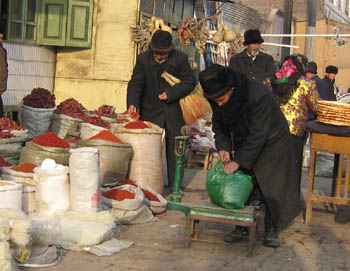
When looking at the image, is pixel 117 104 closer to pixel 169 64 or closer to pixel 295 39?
pixel 169 64

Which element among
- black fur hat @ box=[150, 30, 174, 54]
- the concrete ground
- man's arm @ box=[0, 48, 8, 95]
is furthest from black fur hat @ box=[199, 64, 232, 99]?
man's arm @ box=[0, 48, 8, 95]

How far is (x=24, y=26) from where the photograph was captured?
1168 cm

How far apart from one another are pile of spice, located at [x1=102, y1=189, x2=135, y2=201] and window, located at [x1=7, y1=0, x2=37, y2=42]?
615cm

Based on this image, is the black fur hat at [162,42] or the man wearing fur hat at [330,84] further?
the man wearing fur hat at [330,84]

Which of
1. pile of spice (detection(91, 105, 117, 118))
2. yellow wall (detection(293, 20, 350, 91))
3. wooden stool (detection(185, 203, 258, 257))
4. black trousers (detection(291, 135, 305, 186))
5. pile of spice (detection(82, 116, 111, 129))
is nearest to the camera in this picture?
→ wooden stool (detection(185, 203, 258, 257))

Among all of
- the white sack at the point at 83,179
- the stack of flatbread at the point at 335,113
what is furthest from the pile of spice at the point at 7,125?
the stack of flatbread at the point at 335,113

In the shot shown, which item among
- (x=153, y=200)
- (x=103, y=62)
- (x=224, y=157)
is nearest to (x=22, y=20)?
(x=103, y=62)

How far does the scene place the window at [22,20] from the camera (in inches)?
450

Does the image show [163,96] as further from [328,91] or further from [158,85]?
[328,91]

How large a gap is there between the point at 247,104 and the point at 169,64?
273cm

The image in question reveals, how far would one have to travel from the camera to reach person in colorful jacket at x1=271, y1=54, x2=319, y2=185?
647cm

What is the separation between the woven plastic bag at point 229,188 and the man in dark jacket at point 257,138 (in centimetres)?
8

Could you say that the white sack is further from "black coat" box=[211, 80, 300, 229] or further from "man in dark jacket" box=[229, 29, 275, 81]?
"man in dark jacket" box=[229, 29, 275, 81]

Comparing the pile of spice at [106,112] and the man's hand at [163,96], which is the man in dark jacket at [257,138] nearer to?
the man's hand at [163,96]
